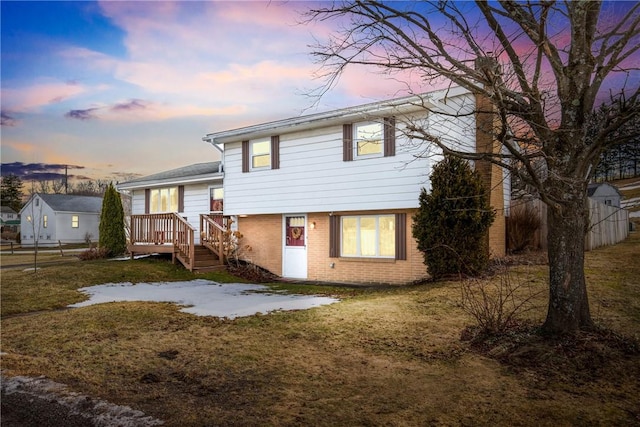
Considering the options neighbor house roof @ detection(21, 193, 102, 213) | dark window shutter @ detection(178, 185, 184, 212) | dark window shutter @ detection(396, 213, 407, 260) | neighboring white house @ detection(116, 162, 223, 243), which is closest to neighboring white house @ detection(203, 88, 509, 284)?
dark window shutter @ detection(396, 213, 407, 260)

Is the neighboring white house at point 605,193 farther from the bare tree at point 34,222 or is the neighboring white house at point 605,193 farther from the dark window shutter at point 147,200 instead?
the bare tree at point 34,222

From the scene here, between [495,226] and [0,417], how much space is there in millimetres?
13114

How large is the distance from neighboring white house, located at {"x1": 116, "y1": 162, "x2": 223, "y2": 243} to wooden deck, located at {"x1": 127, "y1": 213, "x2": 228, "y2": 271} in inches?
27.4

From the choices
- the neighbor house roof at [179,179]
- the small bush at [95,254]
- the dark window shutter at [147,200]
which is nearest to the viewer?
the neighbor house roof at [179,179]

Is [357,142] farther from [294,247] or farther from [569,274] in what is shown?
[569,274]

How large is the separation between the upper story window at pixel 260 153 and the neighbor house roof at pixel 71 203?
103ft

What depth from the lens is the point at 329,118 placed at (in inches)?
507

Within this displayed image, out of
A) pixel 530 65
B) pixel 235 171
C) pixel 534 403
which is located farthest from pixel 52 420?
pixel 235 171

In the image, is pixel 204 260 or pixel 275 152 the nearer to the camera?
pixel 275 152

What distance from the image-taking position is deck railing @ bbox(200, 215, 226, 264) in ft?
50.2

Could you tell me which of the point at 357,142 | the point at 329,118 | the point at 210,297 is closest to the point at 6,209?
the point at 329,118

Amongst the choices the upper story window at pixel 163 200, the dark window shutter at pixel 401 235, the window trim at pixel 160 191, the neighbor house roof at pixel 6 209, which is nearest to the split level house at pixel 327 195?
the dark window shutter at pixel 401 235

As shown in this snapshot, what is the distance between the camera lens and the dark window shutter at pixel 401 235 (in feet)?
40.4

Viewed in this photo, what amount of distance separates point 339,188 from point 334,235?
1.67m
